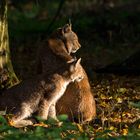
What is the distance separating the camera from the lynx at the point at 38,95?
932cm

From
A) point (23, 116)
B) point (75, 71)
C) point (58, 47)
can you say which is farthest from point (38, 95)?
point (58, 47)

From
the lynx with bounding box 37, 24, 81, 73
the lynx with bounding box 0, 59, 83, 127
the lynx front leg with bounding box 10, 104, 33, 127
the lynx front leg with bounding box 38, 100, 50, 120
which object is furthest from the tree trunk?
the lynx front leg with bounding box 38, 100, 50, 120

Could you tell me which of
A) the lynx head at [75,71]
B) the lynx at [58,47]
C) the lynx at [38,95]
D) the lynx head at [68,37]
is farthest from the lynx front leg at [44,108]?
the lynx head at [68,37]

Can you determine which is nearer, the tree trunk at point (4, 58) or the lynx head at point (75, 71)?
the lynx head at point (75, 71)

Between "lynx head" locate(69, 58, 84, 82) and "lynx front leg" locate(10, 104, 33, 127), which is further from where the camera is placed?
"lynx head" locate(69, 58, 84, 82)

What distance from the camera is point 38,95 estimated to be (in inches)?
370

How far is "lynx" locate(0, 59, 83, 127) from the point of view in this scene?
9320 mm

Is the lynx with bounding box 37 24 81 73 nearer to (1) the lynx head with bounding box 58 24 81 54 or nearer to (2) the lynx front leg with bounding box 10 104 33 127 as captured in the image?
A: (1) the lynx head with bounding box 58 24 81 54

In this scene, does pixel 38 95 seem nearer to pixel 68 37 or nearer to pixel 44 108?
pixel 44 108

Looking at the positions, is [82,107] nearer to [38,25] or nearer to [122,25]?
[122,25]

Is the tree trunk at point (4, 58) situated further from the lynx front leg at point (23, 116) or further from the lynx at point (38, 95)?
the lynx front leg at point (23, 116)

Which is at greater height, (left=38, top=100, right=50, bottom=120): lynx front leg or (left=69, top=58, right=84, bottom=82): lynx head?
(left=69, top=58, right=84, bottom=82): lynx head

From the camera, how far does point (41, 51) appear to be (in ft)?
36.3

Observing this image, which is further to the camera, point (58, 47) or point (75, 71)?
point (58, 47)
